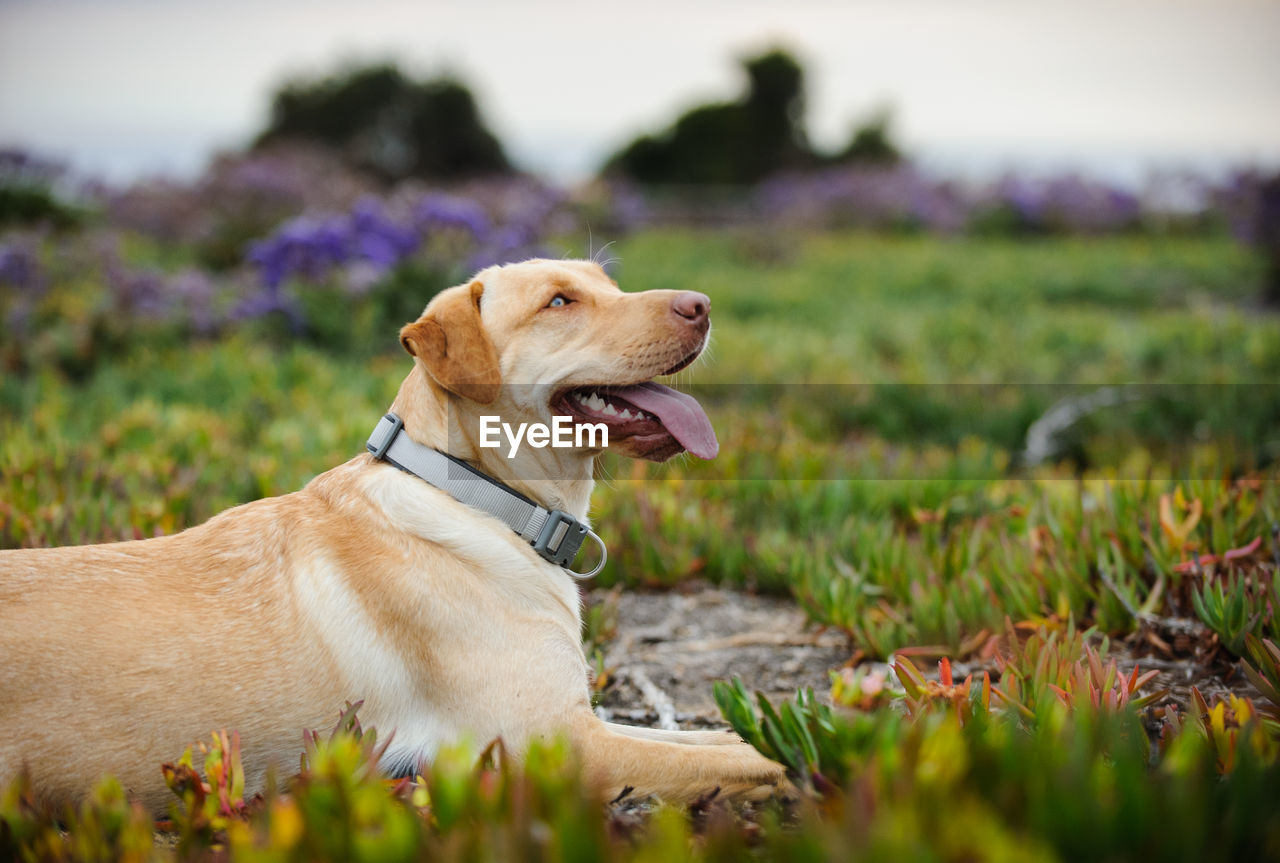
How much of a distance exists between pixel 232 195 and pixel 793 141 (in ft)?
100

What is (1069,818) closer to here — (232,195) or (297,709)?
(297,709)

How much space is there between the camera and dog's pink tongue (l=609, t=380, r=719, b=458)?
8.79 ft

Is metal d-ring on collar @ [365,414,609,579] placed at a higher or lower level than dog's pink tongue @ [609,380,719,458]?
lower

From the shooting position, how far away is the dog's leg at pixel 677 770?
217 centimetres

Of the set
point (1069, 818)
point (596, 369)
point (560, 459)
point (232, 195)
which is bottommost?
point (1069, 818)

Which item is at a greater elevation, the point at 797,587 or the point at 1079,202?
the point at 1079,202

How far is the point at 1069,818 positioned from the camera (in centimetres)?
138

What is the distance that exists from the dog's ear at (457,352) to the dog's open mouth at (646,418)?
276 millimetres

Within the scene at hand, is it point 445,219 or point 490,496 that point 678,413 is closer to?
point 490,496

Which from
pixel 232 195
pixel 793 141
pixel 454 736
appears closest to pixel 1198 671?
pixel 454 736

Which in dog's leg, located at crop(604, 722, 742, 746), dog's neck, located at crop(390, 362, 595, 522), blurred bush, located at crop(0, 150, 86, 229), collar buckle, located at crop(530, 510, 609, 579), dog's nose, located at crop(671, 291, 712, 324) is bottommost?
dog's leg, located at crop(604, 722, 742, 746)

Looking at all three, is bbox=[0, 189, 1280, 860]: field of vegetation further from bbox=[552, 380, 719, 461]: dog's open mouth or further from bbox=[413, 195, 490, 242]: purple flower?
bbox=[413, 195, 490, 242]: purple flower

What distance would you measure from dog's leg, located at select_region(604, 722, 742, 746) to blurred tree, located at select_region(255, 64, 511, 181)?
96.2 ft

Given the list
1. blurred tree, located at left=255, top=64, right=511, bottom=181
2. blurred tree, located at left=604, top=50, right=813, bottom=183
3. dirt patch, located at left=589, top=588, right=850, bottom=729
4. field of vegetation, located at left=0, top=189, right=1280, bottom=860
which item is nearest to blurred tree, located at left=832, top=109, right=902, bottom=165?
blurred tree, located at left=604, top=50, right=813, bottom=183
